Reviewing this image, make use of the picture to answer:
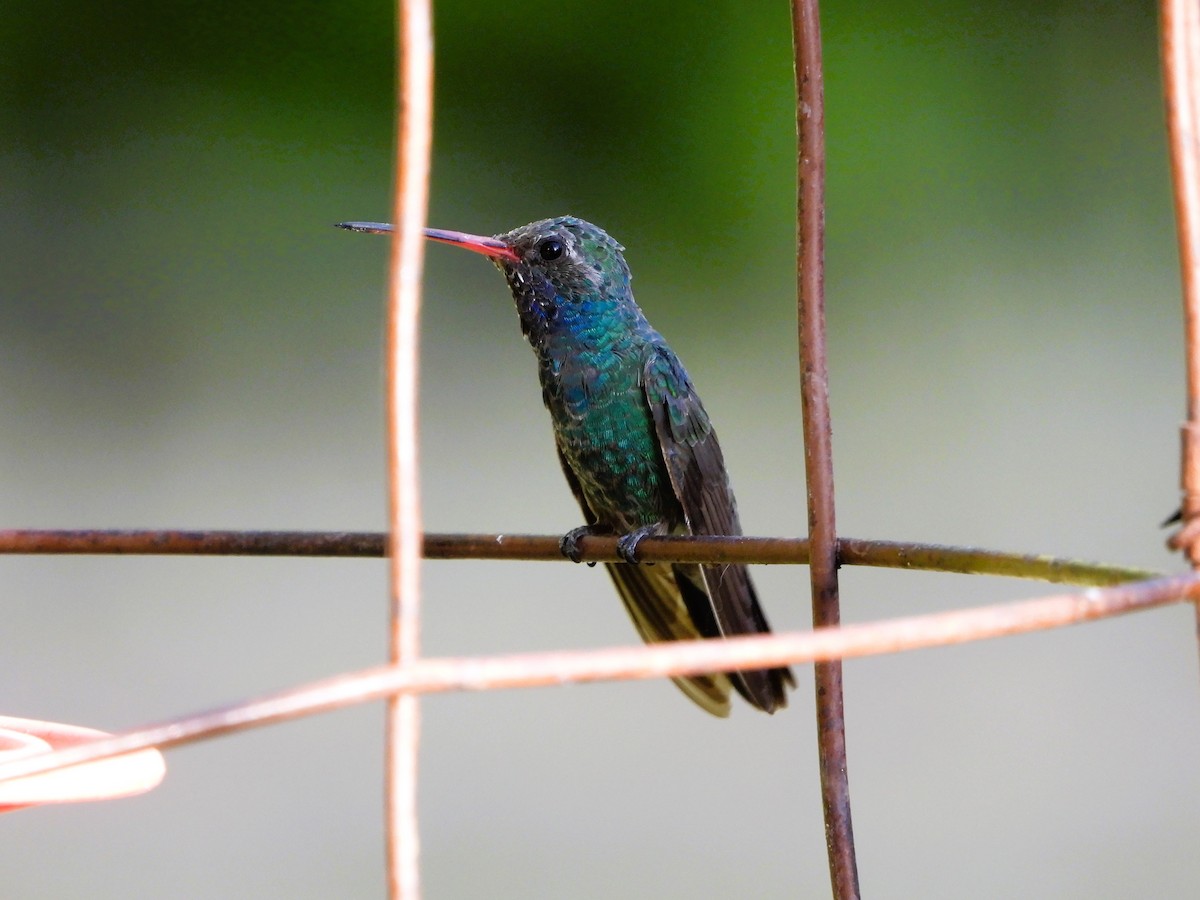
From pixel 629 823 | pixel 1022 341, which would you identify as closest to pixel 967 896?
pixel 629 823

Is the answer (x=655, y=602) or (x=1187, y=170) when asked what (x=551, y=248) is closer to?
(x=655, y=602)

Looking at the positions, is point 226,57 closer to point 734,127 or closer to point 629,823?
point 734,127

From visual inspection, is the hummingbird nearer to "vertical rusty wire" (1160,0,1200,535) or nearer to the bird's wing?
the bird's wing

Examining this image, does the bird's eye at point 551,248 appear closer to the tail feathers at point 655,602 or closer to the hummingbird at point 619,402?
the hummingbird at point 619,402

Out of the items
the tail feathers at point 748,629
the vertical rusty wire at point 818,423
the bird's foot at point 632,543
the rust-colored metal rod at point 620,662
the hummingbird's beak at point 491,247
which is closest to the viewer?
the rust-colored metal rod at point 620,662

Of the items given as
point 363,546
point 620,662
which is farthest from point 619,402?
point 620,662

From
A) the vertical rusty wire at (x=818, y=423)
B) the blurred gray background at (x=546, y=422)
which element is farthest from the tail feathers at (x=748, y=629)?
the blurred gray background at (x=546, y=422)
